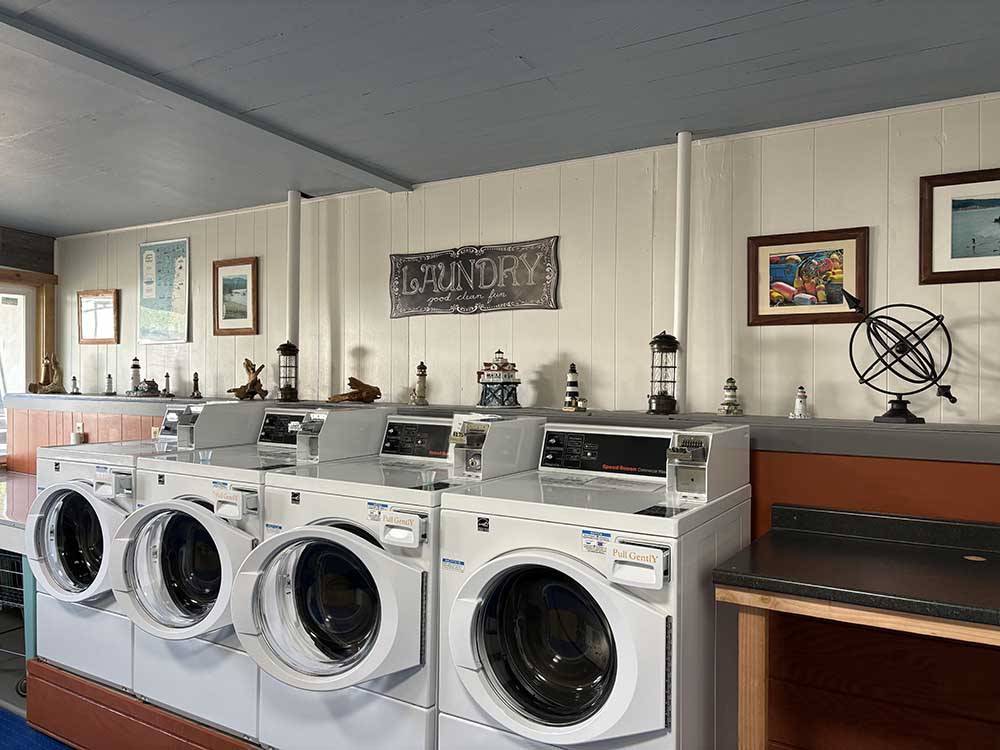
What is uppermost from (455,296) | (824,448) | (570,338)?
(455,296)

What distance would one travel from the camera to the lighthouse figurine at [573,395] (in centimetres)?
308

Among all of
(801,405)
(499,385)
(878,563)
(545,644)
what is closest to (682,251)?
(801,405)

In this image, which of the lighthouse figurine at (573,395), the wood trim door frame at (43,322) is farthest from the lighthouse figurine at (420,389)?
the wood trim door frame at (43,322)

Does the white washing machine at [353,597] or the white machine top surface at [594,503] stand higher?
the white machine top surface at [594,503]

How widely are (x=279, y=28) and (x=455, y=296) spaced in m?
1.74

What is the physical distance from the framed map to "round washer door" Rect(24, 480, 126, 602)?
1865 mm

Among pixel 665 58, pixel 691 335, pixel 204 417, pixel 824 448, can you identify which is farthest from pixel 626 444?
pixel 204 417

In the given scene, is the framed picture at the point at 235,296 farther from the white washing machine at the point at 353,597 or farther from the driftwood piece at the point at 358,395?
the white washing machine at the point at 353,597

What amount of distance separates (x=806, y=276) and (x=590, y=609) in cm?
169

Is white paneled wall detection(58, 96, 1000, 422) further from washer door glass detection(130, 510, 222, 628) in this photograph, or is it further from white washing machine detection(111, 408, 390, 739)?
washer door glass detection(130, 510, 222, 628)

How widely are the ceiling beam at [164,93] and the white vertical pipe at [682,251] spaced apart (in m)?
1.50

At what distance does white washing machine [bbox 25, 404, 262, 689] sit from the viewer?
9.37 feet

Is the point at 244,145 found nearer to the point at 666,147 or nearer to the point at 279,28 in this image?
the point at 279,28

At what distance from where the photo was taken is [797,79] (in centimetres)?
245
